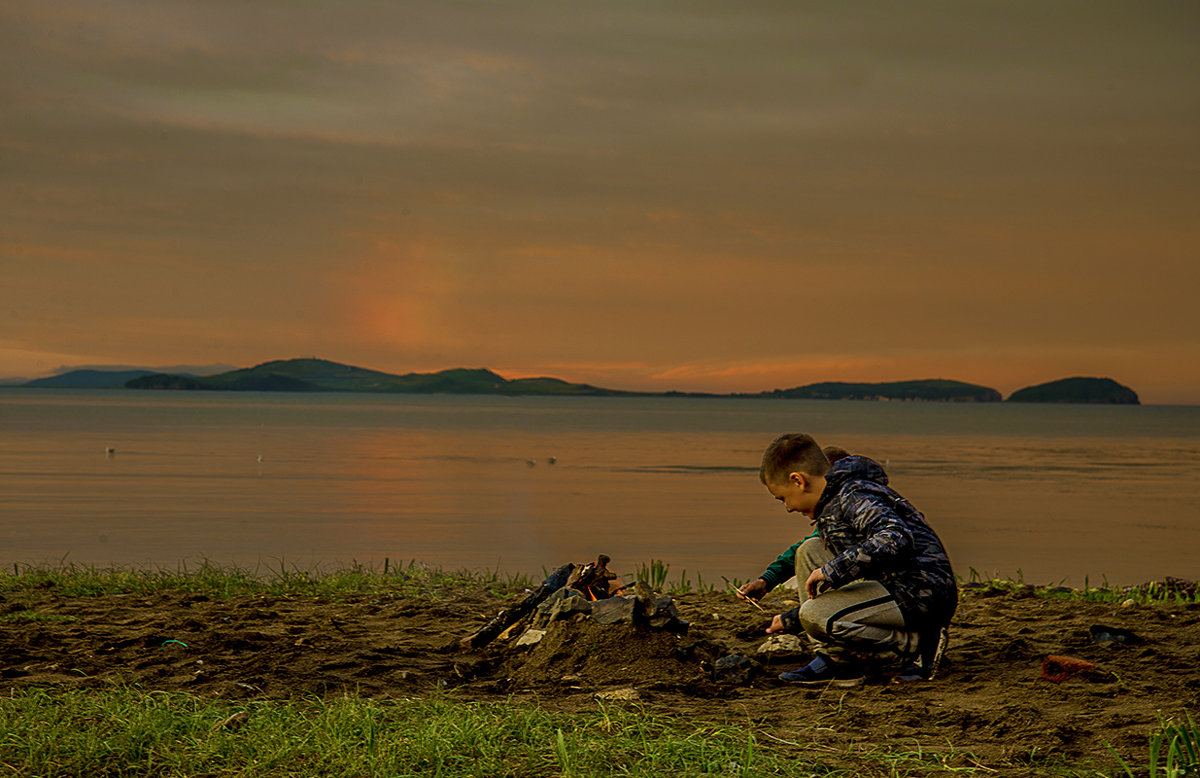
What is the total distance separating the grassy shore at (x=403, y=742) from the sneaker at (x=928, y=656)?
1.39m

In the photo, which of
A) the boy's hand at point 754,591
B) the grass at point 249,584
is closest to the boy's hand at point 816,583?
the boy's hand at point 754,591

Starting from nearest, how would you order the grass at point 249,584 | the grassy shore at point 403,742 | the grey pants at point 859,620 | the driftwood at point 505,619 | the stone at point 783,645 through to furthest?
the grassy shore at point 403,742 → the grey pants at point 859,620 → the stone at point 783,645 → the driftwood at point 505,619 → the grass at point 249,584

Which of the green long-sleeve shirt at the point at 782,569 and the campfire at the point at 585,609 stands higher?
the green long-sleeve shirt at the point at 782,569

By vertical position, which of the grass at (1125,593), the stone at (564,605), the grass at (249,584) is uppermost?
the stone at (564,605)

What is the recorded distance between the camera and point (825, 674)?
5734 millimetres

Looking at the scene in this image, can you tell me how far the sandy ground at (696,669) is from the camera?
4625 millimetres

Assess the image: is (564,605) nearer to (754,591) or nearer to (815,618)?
(754,591)

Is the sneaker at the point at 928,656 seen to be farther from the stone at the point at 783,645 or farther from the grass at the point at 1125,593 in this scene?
the grass at the point at 1125,593

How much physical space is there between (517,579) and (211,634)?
4192mm

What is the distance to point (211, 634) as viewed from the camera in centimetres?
650

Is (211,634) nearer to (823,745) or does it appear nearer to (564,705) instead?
(564,705)

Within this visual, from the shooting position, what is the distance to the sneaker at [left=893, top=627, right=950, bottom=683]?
5656 mm

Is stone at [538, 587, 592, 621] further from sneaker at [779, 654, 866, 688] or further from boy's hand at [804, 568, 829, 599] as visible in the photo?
boy's hand at [804, 568, 829, 599]

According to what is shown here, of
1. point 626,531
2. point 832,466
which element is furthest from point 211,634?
point 626,531
